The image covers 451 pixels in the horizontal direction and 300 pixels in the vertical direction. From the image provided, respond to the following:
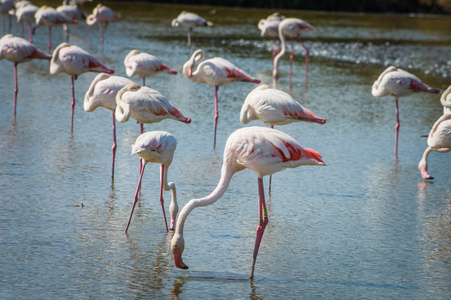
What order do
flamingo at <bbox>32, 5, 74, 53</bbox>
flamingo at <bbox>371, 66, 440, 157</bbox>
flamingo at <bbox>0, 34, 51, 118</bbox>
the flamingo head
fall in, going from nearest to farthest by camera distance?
the flamingo head
flamingo at <bbox>371, 66, 440, 157</bbox>
flamingo at <bbox>0, 34, 51, 118</bbox>
flamingo at <bbox>32, 5, 74, 53</bbox>

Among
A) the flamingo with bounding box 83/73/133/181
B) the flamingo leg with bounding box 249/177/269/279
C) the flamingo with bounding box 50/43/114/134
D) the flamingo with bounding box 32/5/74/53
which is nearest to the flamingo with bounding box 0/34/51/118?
the flamingo with bounding box 50/43/114/134

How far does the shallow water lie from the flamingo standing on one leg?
78cm

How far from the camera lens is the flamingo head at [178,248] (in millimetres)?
4352

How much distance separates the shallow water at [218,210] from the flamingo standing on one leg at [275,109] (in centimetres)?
78

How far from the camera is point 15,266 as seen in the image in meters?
4.52

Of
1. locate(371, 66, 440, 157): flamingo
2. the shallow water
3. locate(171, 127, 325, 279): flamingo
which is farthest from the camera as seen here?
locate(371, 66, 440, 157): flamingo

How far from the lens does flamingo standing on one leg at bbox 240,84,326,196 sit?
21.0 ft

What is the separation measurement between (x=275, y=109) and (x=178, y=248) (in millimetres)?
2480

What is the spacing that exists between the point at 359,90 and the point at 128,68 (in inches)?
209

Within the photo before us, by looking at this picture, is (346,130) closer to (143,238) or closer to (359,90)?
(359,90)

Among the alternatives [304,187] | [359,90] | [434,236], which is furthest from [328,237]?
[359,90]

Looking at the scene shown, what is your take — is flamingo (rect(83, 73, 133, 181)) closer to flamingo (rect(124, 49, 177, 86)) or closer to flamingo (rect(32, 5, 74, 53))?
flamingo (rect(124, 49, 177, 86))

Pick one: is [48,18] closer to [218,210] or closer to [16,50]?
[16,50]

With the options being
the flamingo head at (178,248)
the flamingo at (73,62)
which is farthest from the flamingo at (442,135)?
the flamingo at (73,62)
